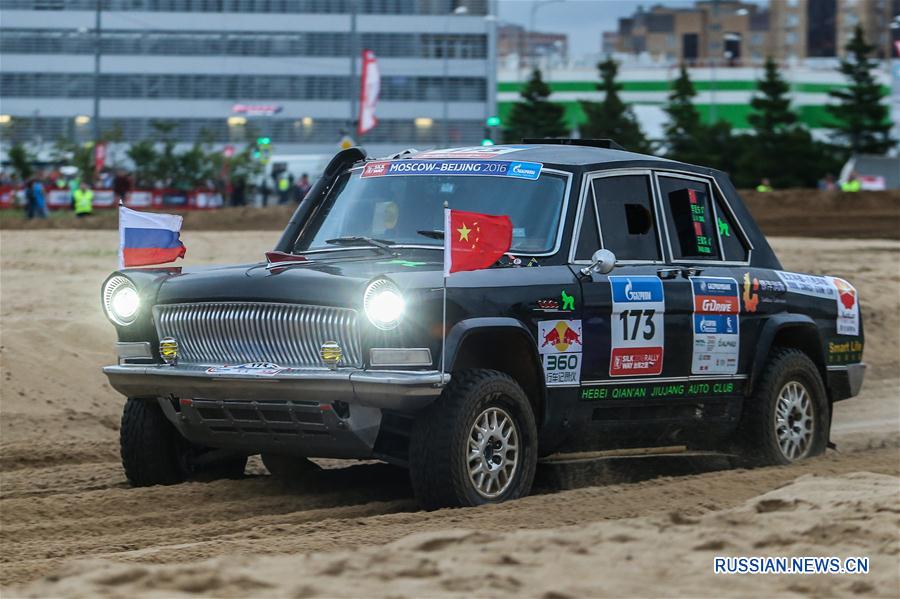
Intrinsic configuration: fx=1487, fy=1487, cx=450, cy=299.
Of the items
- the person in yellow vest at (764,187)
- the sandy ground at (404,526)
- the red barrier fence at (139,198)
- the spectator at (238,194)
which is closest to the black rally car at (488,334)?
the sandy ground at (404,526)

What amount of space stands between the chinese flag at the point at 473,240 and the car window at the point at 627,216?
46.5 inches

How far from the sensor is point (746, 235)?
31.4ft

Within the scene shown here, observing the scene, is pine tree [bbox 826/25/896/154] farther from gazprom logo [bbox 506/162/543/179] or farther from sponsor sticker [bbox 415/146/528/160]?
gazprom logo [bbox 506/162/543/179]

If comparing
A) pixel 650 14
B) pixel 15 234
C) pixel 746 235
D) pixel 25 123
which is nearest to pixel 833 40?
pixel 650 14

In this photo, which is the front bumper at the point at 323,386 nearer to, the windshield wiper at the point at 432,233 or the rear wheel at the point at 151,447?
the rear wheel at the point at 151,447

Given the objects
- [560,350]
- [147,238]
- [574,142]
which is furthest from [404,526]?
[574,142]

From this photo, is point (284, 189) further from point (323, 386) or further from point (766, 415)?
point (323, 386)

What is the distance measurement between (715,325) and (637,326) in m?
0.77

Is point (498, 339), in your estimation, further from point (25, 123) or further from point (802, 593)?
point (25, 123)

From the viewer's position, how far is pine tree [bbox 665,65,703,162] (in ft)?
214

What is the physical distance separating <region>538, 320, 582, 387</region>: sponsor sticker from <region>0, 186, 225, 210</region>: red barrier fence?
4287 centimetres

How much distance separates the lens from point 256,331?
7.36 meters

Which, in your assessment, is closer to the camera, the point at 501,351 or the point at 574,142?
the point at 501,351

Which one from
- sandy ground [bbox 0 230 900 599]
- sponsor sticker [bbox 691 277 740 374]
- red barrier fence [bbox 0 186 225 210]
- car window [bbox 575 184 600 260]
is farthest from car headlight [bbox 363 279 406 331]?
red barrier fence [bbox 0 186 225 210]
